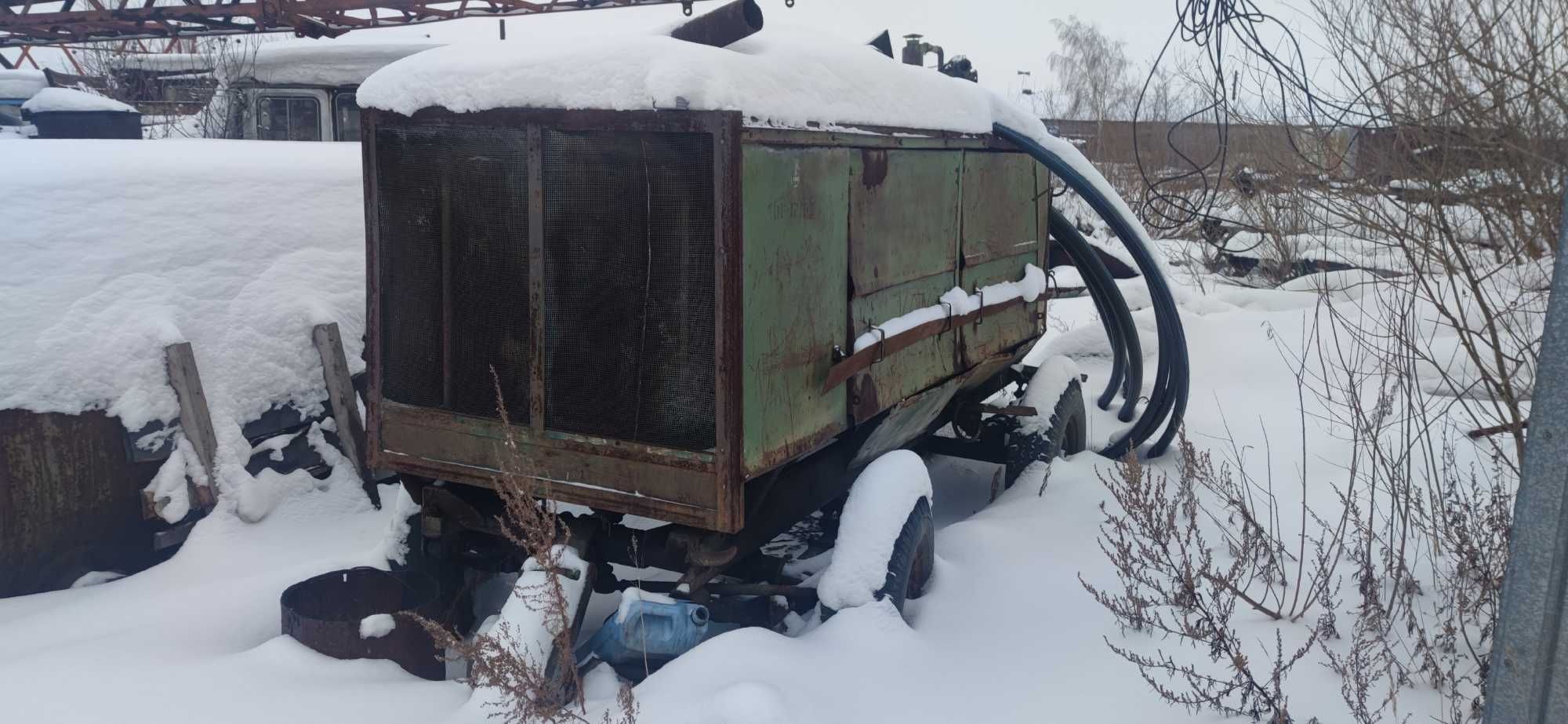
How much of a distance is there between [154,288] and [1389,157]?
21.6ft

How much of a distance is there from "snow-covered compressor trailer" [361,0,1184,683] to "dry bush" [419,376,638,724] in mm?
198

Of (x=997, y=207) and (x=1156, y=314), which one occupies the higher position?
(x=997, y=207)

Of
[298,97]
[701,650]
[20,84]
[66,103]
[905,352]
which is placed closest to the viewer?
[701,650]

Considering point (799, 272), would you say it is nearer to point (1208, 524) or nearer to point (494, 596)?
point (494, 596)

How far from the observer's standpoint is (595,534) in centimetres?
428

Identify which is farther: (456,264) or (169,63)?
(169,63)

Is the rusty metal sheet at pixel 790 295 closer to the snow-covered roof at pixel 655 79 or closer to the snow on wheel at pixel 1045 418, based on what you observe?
the snow-covered roof at pixel 655 79

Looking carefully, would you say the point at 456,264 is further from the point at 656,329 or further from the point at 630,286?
the point at 656,329

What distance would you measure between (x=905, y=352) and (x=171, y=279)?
148 inches

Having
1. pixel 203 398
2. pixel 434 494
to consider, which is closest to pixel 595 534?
pixel 434 494

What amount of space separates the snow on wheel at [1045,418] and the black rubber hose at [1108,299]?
1.72 ft

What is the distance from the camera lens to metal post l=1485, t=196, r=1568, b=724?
2.20m

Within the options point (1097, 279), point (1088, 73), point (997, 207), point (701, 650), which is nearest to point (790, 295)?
point (701, 650)

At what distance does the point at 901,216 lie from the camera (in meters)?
4.73
